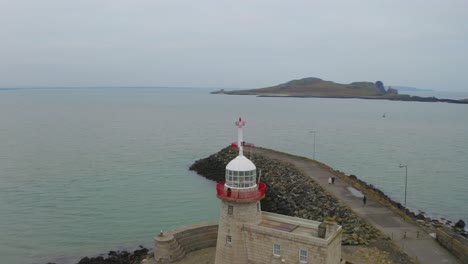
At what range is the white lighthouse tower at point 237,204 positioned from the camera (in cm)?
1480

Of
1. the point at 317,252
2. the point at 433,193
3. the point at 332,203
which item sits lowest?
A: the point at 433,193

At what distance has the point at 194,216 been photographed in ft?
102

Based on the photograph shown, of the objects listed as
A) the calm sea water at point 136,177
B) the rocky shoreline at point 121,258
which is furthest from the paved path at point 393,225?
the rocky shoreline at point 121,258

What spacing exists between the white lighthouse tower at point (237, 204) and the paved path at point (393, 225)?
9.02 meters

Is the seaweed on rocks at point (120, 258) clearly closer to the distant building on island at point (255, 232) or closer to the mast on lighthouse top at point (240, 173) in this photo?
the distant building on island at point (255, 232)

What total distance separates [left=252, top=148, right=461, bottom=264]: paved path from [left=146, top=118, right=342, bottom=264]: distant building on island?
6680mm

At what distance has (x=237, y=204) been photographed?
14984 mm

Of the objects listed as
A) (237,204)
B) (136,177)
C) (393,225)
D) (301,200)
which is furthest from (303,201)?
(136,177)

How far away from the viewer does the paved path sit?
19.1 metres

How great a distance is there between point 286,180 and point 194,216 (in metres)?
9.19

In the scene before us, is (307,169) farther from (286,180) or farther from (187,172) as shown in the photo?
(187,172)

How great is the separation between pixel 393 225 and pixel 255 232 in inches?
456

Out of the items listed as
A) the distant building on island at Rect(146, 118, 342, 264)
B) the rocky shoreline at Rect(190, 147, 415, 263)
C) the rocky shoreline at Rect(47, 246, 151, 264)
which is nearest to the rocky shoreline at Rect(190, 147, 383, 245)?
the rocky shoreline at Rect(190, 147, 415, 263)

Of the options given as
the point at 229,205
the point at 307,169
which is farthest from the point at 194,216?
the point at 229,205
